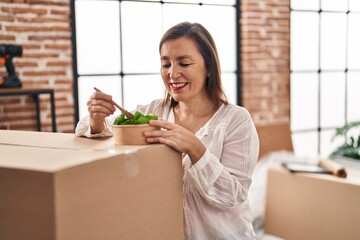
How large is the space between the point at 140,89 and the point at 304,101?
193 cm

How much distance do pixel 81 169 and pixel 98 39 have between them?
321 centimetres

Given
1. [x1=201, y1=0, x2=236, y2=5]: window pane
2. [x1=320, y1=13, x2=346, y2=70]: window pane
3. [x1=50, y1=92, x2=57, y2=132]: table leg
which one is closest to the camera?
[x1=50, y1=92, x2=57, y2=132]: table leg

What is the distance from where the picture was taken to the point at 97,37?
4047 mm

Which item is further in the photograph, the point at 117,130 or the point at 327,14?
the point at 327,14

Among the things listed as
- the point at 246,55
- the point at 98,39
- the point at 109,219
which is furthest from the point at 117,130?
the point at 246,55

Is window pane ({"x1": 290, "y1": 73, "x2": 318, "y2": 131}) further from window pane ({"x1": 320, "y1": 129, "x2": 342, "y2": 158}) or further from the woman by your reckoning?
the woman

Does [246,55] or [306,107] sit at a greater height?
[246,55]

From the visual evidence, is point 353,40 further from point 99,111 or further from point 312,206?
point 99,111

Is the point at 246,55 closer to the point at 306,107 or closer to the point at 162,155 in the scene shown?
the point at 306,107

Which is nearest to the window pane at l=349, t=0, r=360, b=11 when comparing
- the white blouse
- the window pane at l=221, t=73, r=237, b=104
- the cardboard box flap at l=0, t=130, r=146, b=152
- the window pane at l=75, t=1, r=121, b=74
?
the window pane at l=221, t=73, r=237, b=104

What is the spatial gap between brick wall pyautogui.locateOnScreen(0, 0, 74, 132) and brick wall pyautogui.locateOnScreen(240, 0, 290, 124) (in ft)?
5.82

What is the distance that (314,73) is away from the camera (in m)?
5.43

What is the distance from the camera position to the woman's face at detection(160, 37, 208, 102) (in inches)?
67.9

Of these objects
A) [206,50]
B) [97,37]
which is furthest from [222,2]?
[206,50]
